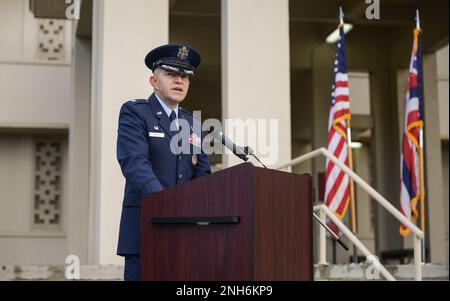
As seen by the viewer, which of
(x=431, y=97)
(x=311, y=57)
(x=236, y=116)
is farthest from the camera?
(x=311, y=57)

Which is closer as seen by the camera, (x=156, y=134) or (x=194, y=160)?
(x=156, y=134)

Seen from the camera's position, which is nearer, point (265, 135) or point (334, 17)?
point (265, 135)

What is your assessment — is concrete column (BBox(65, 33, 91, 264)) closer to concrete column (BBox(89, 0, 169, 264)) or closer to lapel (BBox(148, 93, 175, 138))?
concrete column (BBox(89, 0, 169, 264))

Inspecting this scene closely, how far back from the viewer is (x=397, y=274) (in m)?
7.07

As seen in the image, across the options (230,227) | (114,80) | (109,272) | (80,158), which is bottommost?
(109,272)

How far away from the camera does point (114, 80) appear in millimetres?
7004

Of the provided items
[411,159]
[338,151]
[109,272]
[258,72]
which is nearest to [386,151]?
[411,159]

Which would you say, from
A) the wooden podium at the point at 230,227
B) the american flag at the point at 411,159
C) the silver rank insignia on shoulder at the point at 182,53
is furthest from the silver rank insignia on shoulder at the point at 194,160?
the american flag at the point at 411,159

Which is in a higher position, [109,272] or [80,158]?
[80,158]

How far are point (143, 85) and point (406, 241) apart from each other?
662cm

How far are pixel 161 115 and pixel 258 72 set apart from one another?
10.0ft

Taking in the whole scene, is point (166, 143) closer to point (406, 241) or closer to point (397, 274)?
point (397, 274)

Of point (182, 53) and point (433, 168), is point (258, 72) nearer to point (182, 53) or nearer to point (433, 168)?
point (182, 53)
